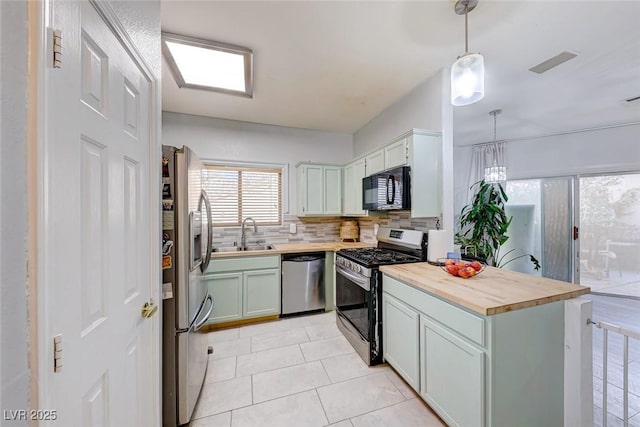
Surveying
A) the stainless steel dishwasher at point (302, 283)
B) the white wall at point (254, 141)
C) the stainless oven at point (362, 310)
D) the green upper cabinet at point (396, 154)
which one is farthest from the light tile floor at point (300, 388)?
the white wall at point (254, 141)

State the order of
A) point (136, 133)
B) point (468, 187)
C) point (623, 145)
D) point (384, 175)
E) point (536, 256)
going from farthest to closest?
point (468, 187) → point (536, 256) → point (623, 145) → point (384, 175) → point (136, 133)

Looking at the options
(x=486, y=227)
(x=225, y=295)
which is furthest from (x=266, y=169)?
(x=486, y=227)

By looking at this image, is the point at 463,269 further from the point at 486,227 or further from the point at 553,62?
the point at 486,227

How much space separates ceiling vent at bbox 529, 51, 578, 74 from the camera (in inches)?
83.7

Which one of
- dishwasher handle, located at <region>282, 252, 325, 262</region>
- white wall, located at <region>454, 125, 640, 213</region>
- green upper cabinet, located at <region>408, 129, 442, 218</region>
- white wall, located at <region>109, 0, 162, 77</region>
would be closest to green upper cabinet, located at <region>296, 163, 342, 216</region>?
dishwasher handle, located at <region>282, 252, 325, 262</region>

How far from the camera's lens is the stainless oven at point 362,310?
212cm

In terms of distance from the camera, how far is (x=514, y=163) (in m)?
4.57

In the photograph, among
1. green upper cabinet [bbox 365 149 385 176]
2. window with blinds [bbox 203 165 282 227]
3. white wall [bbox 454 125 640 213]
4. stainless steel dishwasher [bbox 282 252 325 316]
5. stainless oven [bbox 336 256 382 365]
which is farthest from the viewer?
white wall [bbox 454 125 640 213]

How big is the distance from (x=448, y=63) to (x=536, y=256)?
4.21 meters

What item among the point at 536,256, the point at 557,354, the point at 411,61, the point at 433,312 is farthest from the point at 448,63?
the point at 536,256

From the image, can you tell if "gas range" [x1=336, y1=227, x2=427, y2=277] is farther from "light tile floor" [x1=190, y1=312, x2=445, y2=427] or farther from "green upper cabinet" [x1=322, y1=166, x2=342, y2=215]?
"green upper cabinet" [x1=322, y1=166, x2=342, y2=215]

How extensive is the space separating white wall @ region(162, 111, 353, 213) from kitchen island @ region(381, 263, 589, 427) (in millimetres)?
2750

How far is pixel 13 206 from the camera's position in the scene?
539mm

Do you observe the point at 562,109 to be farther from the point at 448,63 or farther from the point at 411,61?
the point at 411,61
